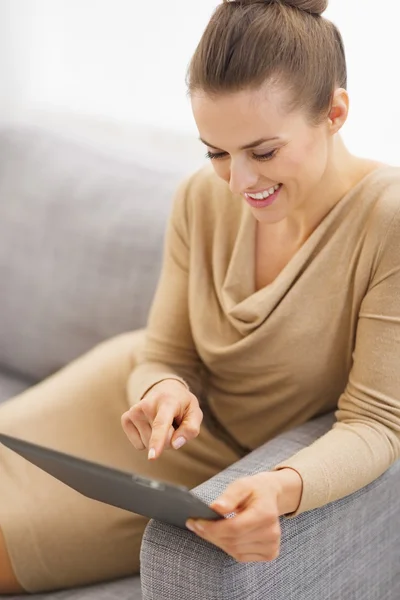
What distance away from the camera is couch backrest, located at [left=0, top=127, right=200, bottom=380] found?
2006mm

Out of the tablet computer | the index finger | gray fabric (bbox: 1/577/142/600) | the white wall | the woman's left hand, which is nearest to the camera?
the tablet computer

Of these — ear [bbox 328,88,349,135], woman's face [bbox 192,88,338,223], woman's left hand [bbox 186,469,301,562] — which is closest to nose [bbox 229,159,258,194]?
woman's face [bbox 192,88,338,223]

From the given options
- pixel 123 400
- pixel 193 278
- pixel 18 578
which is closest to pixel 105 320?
pixel 123 400

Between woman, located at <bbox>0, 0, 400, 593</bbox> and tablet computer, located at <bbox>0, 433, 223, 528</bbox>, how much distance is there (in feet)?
0.16

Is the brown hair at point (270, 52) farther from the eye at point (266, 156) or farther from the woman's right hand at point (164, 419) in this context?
the woman's right hand at point (164, 419)

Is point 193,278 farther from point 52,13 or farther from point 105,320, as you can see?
point 52,13

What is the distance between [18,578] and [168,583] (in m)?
0.40

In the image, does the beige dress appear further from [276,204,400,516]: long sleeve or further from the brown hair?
the brown hair

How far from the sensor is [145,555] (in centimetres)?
128

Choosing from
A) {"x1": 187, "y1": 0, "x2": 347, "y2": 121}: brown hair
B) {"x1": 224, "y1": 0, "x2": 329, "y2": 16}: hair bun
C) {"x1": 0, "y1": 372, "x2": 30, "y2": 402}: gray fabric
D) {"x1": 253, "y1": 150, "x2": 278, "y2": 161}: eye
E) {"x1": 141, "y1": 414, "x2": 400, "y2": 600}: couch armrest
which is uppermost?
{"x1": 224, "y1": 0, "x2": 329, "y2": 16}: hair bun

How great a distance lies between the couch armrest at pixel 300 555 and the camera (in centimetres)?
123

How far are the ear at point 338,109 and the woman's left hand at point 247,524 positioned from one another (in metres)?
0.49

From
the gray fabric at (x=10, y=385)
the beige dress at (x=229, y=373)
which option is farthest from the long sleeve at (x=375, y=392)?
the gray fabric at (x=10, y=385)

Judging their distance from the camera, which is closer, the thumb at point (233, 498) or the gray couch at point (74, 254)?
the thumb at point (233, 498)
